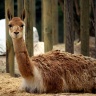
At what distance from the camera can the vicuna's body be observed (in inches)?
266

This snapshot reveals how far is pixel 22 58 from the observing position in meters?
6.77

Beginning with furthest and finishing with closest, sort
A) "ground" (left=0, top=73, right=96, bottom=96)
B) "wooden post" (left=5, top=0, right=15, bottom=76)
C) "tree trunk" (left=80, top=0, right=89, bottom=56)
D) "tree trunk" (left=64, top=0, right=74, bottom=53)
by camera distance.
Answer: "wooden post" (left=5, top=0, right=15, bottom=76) < "tree trunk" (left=80, top=0, right=89, bottom=56) < "tree trunk" (left=64, top=0, right=74, bottom=53) < "ground" (left=0, top=73, right=96, bottom=96)

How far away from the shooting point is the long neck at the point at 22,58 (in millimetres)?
6723

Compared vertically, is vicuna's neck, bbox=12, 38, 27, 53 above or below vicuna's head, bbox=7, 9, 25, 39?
below

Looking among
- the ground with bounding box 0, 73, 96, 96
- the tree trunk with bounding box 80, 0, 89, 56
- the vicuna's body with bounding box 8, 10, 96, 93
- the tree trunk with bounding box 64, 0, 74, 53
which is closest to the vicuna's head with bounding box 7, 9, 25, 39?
the vicuna's body with bounding box 8, 10, 96, 93

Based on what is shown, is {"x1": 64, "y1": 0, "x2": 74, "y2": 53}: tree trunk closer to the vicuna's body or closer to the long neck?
the vicuna's body

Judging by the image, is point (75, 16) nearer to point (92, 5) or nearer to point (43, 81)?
point (92, 5)

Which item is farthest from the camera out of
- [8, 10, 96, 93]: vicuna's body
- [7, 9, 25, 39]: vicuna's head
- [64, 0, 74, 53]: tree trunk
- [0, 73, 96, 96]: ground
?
[64, 0, 74, 53]: tree trunk

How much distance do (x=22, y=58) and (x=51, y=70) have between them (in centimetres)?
54

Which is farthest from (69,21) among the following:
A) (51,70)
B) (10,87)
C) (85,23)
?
(10,87)

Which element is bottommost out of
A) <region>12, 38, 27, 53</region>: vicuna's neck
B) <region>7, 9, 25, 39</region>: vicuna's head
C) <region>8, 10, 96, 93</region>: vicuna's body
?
<region>8, 10, 96, 93</region>: vicuna's body

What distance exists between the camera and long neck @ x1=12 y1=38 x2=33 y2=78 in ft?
22.1

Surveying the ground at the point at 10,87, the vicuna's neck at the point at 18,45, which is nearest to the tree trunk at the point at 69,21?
the ground at the point at 10,87

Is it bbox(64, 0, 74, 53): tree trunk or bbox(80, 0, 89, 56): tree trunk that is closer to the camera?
bbox(64, 0, 74, 53): tree trunk
